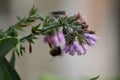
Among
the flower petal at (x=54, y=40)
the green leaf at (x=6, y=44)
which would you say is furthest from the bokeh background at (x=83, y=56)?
the green leaf at (x=6, y=44)

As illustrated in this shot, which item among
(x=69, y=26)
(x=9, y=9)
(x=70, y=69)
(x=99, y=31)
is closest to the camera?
(x=69, y=26)

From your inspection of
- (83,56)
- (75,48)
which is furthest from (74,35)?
(83,56)

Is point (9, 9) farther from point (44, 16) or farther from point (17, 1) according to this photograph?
point (44, 16)

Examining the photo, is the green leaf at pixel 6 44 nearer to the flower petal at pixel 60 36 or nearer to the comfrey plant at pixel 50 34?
the comfrey plant at pixel 50 34

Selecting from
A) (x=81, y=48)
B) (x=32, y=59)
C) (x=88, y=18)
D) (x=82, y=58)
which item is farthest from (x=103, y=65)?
(x=81, y=48)

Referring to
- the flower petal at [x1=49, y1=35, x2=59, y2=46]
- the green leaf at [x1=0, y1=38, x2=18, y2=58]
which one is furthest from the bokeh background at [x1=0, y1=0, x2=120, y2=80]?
the green leaf at [x1=0, y1=38, x2=18, y2=58]

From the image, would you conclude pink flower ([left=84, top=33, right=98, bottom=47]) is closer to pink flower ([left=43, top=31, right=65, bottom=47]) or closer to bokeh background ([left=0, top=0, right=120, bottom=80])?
pink flower ([left=43, top=31, right=65, bottom=47])

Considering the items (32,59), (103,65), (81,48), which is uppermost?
(81,48)
